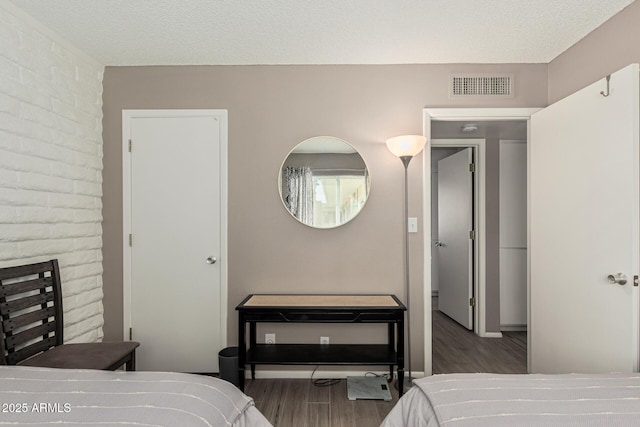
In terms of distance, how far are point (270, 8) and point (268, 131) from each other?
0.93 meters

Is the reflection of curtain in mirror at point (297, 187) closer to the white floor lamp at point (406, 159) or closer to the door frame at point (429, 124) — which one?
the white floor lamp at point (406, 159)

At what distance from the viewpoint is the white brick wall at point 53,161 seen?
1956 millimetres

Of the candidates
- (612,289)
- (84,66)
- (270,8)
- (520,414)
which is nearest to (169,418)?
(520,414)

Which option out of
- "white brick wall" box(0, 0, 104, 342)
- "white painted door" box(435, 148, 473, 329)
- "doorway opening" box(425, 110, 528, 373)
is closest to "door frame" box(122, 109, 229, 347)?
"white brick wall" box(0, 0, 104, 342)

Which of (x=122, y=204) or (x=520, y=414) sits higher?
(x=122, y=204)

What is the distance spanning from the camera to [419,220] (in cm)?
274

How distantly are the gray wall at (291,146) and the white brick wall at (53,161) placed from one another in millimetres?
134

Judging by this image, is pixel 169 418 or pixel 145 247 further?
pixel 145 247

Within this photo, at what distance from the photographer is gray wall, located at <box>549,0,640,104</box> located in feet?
6.49

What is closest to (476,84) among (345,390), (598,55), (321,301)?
(598,55)

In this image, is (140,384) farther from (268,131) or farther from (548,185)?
(548,185)

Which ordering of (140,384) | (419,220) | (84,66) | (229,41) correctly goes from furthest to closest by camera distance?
(419,220), (84,66), (229,41), (140,384)

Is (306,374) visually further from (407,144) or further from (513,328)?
(513,328)

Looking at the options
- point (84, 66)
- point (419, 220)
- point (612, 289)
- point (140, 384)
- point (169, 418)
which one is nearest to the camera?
point (169, 418)
